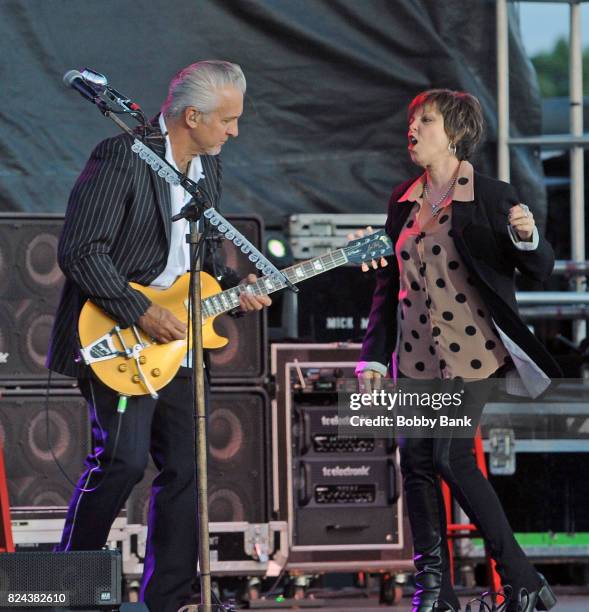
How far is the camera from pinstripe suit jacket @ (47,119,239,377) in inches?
167

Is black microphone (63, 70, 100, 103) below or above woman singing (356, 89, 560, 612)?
above

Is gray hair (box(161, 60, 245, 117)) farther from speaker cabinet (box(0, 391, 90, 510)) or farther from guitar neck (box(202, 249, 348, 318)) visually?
speaker cabinet (box(0, 391, 90, 510))

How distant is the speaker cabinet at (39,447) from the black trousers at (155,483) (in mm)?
1514

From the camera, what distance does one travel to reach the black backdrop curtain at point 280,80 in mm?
6449

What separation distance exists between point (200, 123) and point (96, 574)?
1.47 m

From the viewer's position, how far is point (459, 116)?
448cm

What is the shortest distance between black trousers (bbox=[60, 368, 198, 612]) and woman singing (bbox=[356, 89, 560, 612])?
0.66m

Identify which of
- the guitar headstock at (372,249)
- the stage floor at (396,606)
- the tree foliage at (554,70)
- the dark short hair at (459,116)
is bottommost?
the stage floor at (396,606)

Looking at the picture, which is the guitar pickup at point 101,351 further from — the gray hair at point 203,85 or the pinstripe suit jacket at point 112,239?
the gray hair at point 203,85

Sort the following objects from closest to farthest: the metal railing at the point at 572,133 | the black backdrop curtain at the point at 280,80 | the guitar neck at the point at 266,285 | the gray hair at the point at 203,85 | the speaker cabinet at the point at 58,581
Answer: the speaker cabinet at the point at 58,581, the gray hair at the point at 203,85, the guitar neck at the point at 266,285, the black backdrop curtain at the point at 280,80, the metal railing at the point at 572,133

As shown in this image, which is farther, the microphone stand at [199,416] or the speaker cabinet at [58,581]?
the speaker cabinet at [58,581]

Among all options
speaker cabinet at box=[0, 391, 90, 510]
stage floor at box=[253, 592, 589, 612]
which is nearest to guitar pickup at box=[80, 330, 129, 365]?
speaker cabinet at box=[0, 391, 90, 510]

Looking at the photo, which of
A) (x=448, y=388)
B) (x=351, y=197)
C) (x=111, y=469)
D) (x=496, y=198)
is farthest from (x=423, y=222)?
(x=351, y=197)

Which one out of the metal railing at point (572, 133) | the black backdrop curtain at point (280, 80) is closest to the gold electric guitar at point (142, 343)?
the black backdrop curtain at point (280, 80)
